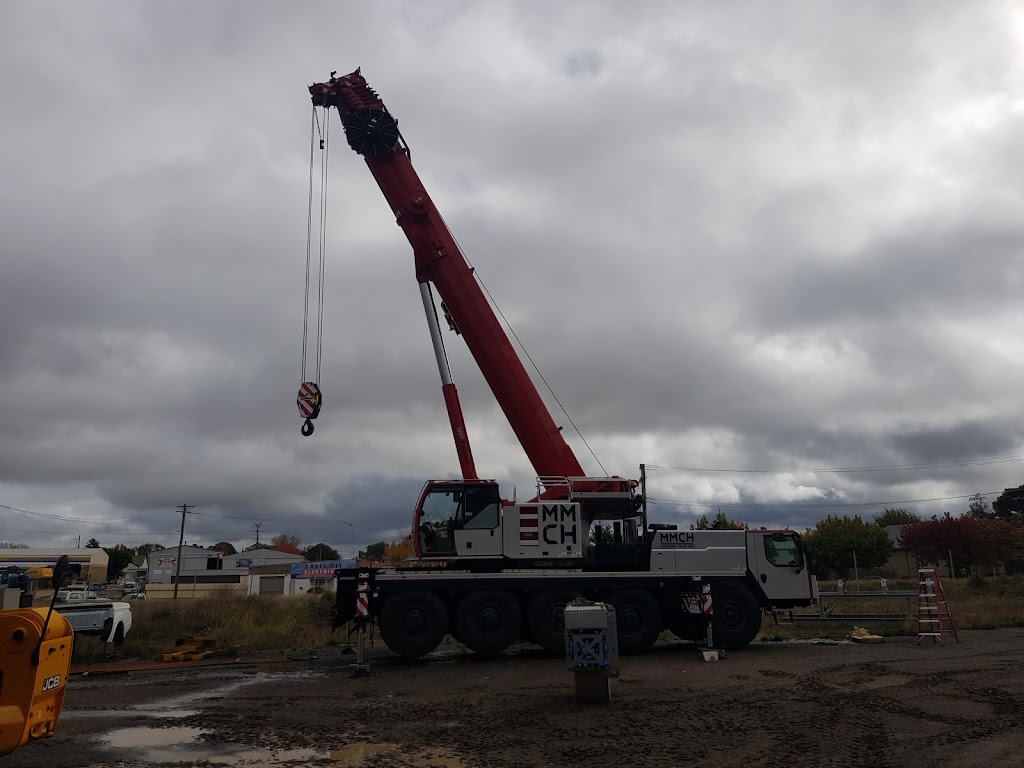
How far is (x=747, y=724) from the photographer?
8.23 meters

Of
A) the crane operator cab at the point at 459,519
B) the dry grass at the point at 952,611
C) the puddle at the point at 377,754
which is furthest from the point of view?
the dry grass at the point at 952,611

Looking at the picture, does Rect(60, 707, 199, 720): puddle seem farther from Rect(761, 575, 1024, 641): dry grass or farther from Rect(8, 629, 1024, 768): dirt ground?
Rect(761, 575, 1024, 641): dry grass

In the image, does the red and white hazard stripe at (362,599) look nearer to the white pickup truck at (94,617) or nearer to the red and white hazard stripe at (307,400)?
the red and white hazard stripe at (307,400)

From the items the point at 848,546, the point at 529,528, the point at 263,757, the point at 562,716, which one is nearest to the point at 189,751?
the point at 263,757

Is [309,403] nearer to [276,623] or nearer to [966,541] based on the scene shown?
[276,623]

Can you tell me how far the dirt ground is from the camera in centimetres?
718

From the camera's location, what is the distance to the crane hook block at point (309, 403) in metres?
15.0

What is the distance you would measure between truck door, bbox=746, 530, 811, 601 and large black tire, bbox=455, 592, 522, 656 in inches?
206

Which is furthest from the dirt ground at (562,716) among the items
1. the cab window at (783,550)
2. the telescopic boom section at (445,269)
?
the telescopic boom section at (445,269)

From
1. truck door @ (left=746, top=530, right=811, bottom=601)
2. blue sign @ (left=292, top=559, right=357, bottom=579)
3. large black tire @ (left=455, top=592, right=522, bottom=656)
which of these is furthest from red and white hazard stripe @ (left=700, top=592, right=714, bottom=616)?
blue sign @ (left=292, top=559, right=357, bottom=579)

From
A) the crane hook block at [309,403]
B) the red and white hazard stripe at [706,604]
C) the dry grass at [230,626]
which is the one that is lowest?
the dry grass at [230,626]

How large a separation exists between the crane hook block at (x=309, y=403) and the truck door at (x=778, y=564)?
9326 millimetres

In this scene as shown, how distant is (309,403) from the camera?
15.1 metres

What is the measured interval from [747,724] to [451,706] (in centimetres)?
374
